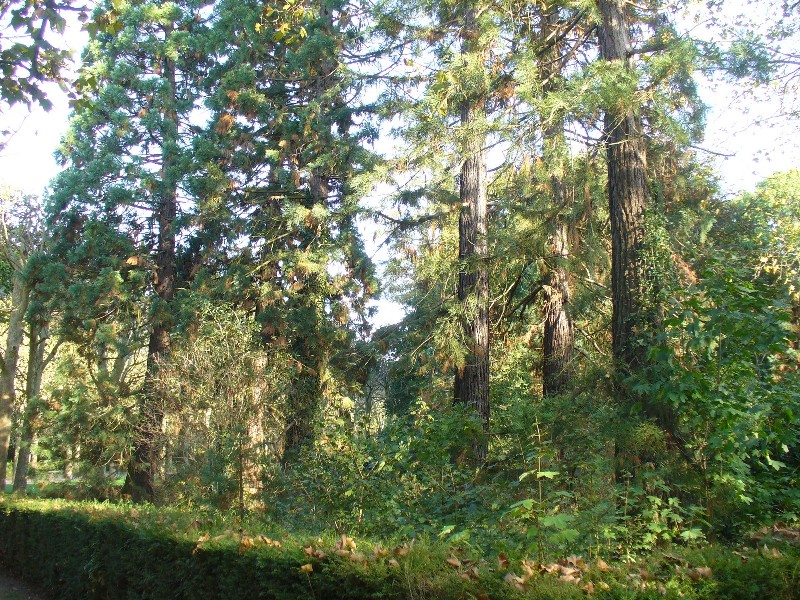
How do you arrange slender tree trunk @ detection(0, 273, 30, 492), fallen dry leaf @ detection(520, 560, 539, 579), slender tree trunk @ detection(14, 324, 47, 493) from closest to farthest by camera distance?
fallen dry leaf @ detection(520, 560, 539, 579) < slender tree trunk @ detection(14, 324, 47, 493) < slender tree trunk @ detection(0, 273, 30, 492)

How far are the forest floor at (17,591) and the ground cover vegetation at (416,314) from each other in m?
0.26

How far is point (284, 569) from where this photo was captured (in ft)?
16.1

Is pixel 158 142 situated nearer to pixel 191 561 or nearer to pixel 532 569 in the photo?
pixel 191 561

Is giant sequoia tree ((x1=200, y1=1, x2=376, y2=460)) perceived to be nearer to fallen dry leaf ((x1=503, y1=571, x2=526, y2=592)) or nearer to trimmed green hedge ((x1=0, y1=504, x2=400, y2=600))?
trimmed green hedge ((x1=0, y1=504, x2=400, y2=600))

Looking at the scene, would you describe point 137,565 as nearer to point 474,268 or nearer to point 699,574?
point 699,574

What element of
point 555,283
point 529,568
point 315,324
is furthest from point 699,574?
point 315,324

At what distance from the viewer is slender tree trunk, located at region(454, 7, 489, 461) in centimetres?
1098

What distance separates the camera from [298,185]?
18.4 meters

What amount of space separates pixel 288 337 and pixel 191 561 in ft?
37.8

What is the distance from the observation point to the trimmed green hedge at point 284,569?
10.3ft

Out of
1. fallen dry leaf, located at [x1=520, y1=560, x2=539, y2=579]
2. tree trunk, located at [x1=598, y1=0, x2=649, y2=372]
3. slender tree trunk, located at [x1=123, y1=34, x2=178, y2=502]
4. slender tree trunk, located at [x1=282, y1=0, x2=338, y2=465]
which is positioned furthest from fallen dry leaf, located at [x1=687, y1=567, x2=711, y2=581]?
slender tree trunk, located at [x1=123, y1=34, x2=178, y2=502]

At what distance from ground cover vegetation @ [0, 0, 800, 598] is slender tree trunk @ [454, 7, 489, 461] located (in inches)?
2.2

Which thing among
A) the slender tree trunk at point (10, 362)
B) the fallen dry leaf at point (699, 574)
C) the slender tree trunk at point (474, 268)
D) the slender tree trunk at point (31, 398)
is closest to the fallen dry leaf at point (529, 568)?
the fallen dry leaf at point (699, 574)

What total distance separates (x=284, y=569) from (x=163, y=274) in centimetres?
1634
